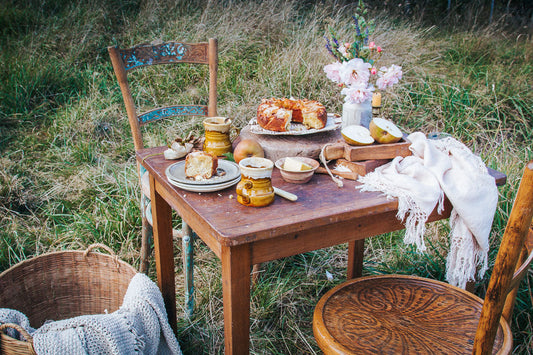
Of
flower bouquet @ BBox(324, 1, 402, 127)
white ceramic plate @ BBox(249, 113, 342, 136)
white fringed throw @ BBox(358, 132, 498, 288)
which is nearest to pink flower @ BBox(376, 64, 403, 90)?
flower bouquet @ BBox(324, 1, 402, 127)

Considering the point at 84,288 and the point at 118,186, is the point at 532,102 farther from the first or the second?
the point at 84,288

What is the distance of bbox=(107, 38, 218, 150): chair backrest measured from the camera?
2.28 m

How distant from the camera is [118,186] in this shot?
334cm

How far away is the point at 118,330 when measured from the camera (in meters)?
1.57

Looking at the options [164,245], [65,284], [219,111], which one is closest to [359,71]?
[164,245]

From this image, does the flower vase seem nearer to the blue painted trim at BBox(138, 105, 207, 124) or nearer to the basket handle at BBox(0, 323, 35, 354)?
the blue painted trim at BBox(138, 105, 207, 124)

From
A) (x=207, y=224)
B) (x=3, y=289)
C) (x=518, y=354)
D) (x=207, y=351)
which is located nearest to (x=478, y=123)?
(x=518, y=354)

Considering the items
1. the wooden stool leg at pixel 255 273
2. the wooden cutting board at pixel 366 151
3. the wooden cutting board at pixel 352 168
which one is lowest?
the wooden stool leg at pixel 255 273

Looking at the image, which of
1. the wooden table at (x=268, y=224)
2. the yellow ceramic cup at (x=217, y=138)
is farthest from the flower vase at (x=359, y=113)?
the yellow ceramic cup at (x=217, y=138)

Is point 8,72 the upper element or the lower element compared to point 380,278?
upper

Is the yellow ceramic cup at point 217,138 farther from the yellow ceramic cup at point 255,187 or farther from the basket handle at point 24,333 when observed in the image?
the basket handle at point 24,333

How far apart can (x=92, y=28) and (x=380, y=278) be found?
5276 millimetres

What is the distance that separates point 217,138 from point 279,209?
1.94 ft

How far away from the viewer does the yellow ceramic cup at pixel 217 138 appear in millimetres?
1826
